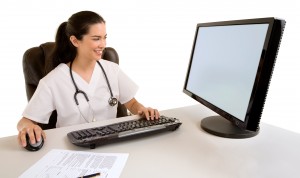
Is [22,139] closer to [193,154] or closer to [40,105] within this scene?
[40,105]

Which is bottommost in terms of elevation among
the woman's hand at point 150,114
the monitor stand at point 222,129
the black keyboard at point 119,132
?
the black keyboard at point 119,132

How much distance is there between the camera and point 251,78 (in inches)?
32.6

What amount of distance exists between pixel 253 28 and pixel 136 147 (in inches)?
21.2

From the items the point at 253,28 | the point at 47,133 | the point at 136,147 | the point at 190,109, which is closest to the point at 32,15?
the point at 47,133

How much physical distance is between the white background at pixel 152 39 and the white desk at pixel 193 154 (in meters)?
1.00

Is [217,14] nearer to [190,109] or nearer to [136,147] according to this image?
[190,109]

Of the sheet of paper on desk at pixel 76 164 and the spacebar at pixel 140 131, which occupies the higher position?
the spacebar at pixel 140 131

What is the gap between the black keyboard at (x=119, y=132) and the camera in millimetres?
901

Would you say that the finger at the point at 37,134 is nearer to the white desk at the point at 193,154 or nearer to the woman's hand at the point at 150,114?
the white desk at the point at 193,154

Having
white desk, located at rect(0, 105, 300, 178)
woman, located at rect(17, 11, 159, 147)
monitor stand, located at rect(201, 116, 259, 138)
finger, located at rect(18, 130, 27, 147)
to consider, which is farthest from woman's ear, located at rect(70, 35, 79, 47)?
monitor stand, located at rect(201, 116, 259, 138)

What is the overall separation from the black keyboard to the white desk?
2 cm

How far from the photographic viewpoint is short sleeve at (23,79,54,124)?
1.28 meters

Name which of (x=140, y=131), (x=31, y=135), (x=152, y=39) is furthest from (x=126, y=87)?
(x=152, y=39)

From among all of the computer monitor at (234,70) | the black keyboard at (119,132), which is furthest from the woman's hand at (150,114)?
the computer monitor at (234,70)
